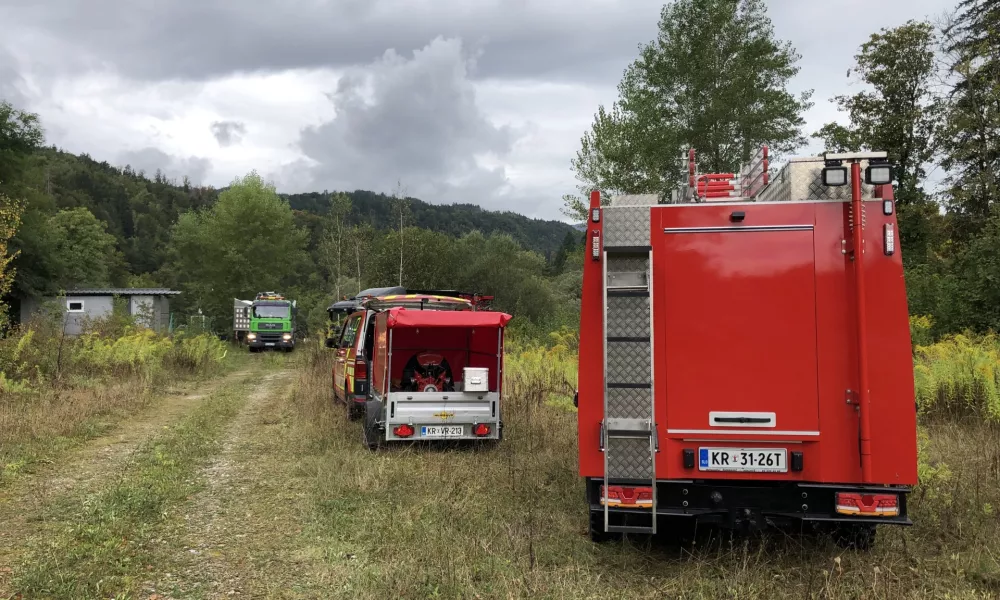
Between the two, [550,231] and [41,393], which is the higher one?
[550,231]

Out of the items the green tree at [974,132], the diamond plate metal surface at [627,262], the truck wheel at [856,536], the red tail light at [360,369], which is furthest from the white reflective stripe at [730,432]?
the green tree at [974,132]

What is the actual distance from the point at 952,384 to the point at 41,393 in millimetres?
15077

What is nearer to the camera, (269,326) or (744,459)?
(744,459)

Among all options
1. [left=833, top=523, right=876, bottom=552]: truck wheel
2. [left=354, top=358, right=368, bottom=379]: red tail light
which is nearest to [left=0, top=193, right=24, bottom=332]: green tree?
[left=354, top=358, right=368, bottom=379]: red tail light

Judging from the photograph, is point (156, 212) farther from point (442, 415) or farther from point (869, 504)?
point (869, 504)

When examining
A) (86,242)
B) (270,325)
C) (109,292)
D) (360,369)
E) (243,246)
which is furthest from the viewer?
(86,242)

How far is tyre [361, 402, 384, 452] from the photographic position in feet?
29.8

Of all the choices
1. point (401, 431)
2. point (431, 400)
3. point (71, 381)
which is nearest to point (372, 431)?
point (401, 431)

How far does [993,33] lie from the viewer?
21797 millimetres

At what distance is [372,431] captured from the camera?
9141 millimetres

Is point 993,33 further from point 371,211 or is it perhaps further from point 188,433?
point 371,211

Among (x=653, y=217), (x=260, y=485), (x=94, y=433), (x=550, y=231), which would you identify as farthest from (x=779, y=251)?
(x=550, y=231)

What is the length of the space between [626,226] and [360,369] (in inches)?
252

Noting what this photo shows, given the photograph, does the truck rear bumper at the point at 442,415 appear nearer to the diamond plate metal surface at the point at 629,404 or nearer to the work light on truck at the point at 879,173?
the diamond plate metal surface at the point at 629,404
